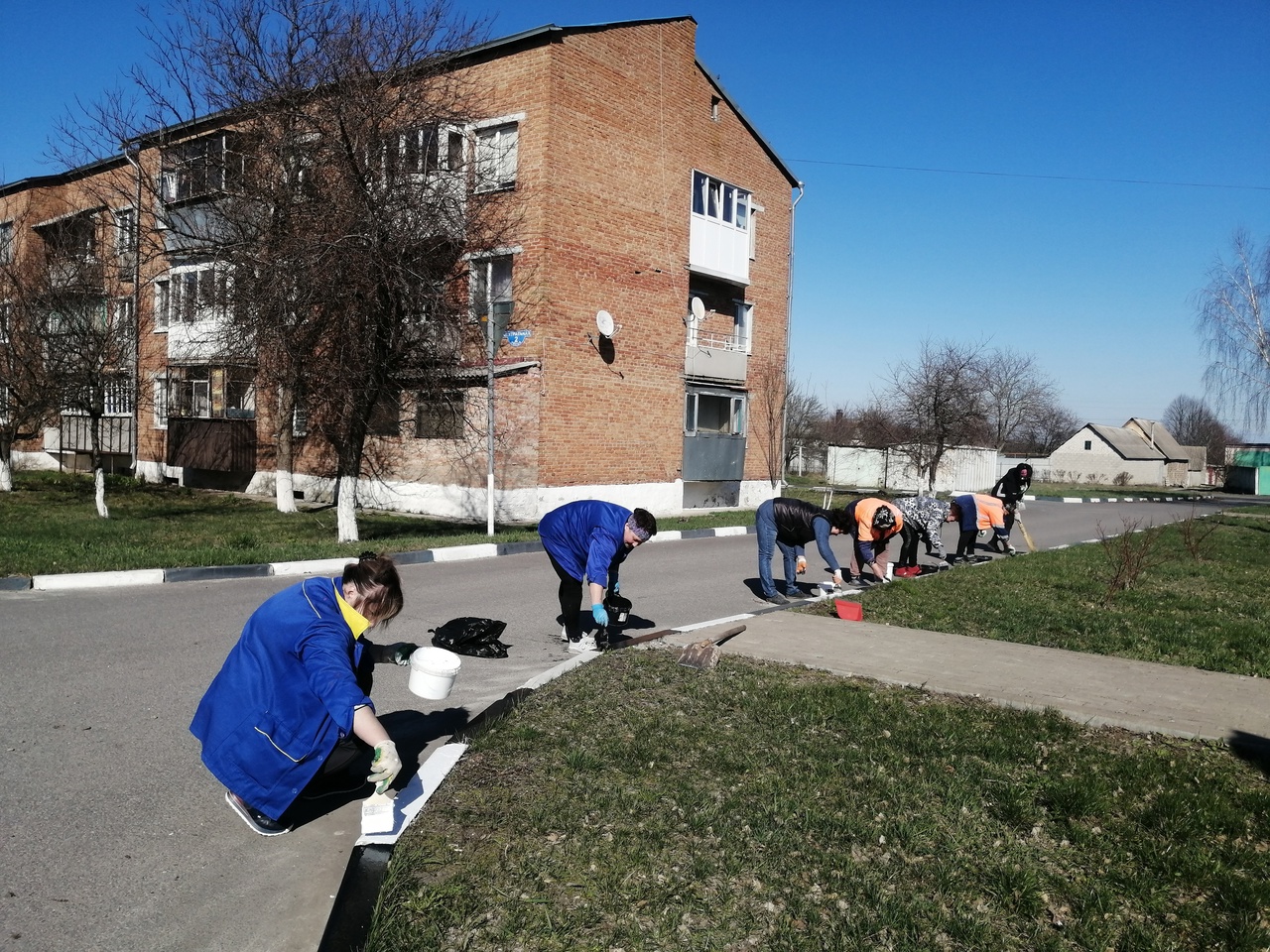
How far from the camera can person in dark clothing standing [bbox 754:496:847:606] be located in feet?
33.4

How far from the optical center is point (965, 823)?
4.00m

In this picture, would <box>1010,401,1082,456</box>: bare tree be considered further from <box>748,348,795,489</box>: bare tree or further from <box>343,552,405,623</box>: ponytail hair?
<box>343,552,405,623</box>: ponytail hair

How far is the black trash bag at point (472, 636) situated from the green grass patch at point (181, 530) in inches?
263

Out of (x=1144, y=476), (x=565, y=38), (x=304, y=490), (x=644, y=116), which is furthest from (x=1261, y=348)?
(x=1144, y=476)

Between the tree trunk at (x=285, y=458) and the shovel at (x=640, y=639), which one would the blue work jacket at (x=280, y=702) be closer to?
the shovel at (x=640, y=639)

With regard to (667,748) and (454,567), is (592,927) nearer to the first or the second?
(667,748)

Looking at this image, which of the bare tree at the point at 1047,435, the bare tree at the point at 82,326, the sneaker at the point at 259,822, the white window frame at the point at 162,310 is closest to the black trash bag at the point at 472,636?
the sneaker at the point at 259,822

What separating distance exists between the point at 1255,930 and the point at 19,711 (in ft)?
20.6

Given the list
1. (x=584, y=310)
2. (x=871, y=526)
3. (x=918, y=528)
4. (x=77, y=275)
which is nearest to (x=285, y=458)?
(x=77, y=275)

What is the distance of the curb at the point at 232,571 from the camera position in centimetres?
995

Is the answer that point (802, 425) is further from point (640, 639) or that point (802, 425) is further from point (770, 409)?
point (640, 639)

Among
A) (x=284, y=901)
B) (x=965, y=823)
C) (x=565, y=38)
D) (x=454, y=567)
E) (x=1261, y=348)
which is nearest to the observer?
(x=284, y=901)

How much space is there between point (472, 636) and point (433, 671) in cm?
195

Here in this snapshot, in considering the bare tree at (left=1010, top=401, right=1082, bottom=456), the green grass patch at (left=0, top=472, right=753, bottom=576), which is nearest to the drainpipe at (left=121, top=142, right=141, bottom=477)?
the green grass patch at (left=0, top=472, right=753, bottom=576)
